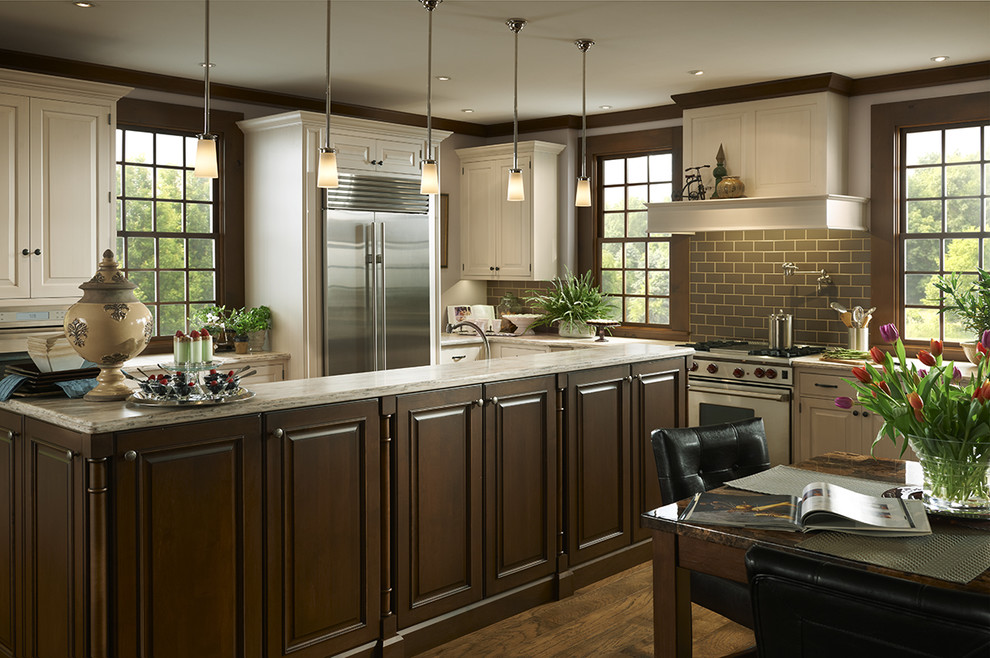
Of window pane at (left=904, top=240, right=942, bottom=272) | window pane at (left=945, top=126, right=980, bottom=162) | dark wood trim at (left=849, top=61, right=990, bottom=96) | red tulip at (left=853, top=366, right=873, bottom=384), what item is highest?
dark wood trim at (left=849, top=61, right=990, bottom=96)

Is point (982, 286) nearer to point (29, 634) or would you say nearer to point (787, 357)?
point (787, 357)

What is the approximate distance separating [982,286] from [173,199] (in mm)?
5147

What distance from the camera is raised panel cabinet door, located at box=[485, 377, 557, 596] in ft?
12.2

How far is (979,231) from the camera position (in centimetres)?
558

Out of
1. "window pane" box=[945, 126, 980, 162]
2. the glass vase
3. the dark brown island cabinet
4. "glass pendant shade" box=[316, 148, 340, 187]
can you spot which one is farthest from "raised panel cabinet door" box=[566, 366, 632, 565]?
"window pane" box=[945, 126, 980, 162]

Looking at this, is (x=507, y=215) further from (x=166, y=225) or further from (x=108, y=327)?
(x=108, y=327)

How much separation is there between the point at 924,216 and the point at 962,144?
Result: 1.63 feet

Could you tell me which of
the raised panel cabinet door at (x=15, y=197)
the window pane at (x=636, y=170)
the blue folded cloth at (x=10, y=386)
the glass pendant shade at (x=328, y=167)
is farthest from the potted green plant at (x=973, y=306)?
the raised panel cabinet door at (x=15, y=197)

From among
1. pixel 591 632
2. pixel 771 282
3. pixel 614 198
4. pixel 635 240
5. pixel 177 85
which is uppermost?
pixel 177 85

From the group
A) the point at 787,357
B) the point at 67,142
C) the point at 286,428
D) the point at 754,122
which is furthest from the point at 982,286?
the point at 67,142

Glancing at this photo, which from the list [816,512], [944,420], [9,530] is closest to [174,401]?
[9,530]

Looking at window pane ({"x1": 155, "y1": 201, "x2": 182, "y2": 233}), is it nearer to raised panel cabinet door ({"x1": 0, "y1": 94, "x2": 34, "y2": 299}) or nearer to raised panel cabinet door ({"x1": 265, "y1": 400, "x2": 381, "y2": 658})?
raised panel cabinet door ({"x1": 0, "y1": 94, "x2": 34, "y2": 299})

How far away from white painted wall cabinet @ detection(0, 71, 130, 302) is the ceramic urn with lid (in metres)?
2.30

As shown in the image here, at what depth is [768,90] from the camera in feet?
19.4
